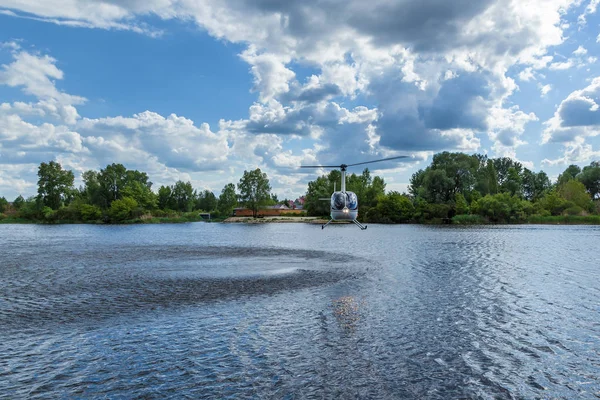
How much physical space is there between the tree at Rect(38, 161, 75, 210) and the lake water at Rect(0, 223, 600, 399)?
153m

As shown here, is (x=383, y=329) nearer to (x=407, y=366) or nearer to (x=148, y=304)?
(x=407, y=366)

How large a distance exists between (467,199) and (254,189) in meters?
86.4

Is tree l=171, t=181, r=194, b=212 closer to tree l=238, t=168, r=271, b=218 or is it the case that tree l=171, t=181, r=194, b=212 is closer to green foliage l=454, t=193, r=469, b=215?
tree l=238, t=168, r=271, b=218

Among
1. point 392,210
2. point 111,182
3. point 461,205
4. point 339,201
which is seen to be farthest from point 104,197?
point 339,201

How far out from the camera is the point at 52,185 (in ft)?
542

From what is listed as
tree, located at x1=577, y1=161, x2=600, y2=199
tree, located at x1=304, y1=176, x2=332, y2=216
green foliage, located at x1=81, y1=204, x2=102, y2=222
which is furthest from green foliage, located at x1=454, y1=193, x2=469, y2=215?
green foliage, located at x1=81, y1=204, x2=102, y2=222

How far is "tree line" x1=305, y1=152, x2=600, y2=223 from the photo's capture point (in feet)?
414

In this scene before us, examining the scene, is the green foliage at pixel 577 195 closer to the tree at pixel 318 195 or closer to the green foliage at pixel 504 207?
the green foliage at pixel 504 207

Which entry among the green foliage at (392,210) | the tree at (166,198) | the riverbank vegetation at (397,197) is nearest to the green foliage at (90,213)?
the riverbank vegetation at (397,197)

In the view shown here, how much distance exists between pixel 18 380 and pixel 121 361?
8.72 ft

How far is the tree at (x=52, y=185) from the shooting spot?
538 feet

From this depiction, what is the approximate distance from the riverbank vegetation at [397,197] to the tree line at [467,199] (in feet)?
0.83

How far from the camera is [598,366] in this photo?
1322cm

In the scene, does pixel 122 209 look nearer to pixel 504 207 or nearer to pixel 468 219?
pixel 468 219
